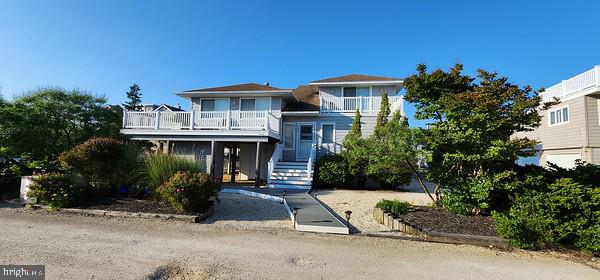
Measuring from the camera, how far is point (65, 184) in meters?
8.81

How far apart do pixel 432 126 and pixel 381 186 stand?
27.7 feet

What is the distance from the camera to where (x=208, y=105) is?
1936cm

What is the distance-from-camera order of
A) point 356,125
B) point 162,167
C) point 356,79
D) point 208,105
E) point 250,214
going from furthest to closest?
point 208,105 → point 356,79 → point 356,125 → point 162,167 → point 250,214

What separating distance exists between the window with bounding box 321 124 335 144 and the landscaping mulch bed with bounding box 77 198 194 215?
1130 centimetres

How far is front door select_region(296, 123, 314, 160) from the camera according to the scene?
1855 cm

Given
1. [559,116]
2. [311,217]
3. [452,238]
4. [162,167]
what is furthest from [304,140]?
[559,116]

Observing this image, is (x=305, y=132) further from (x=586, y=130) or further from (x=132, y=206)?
(x=586, y=130)

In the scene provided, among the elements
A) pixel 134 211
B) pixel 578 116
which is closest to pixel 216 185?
pixel 134 211

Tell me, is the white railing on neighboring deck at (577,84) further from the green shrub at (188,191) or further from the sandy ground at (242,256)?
the green shrub at (188,191)

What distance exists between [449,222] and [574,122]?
15.1 m

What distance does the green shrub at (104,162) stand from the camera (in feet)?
29.7

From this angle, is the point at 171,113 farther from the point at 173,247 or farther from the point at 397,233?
the point at 397,233

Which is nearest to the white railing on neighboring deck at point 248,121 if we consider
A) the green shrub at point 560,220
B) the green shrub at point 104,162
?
the green shrub at point 104,162

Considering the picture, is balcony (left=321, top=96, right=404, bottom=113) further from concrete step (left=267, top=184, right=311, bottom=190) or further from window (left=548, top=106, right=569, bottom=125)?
window (left=548, top=106, right=569, bottom=125)
